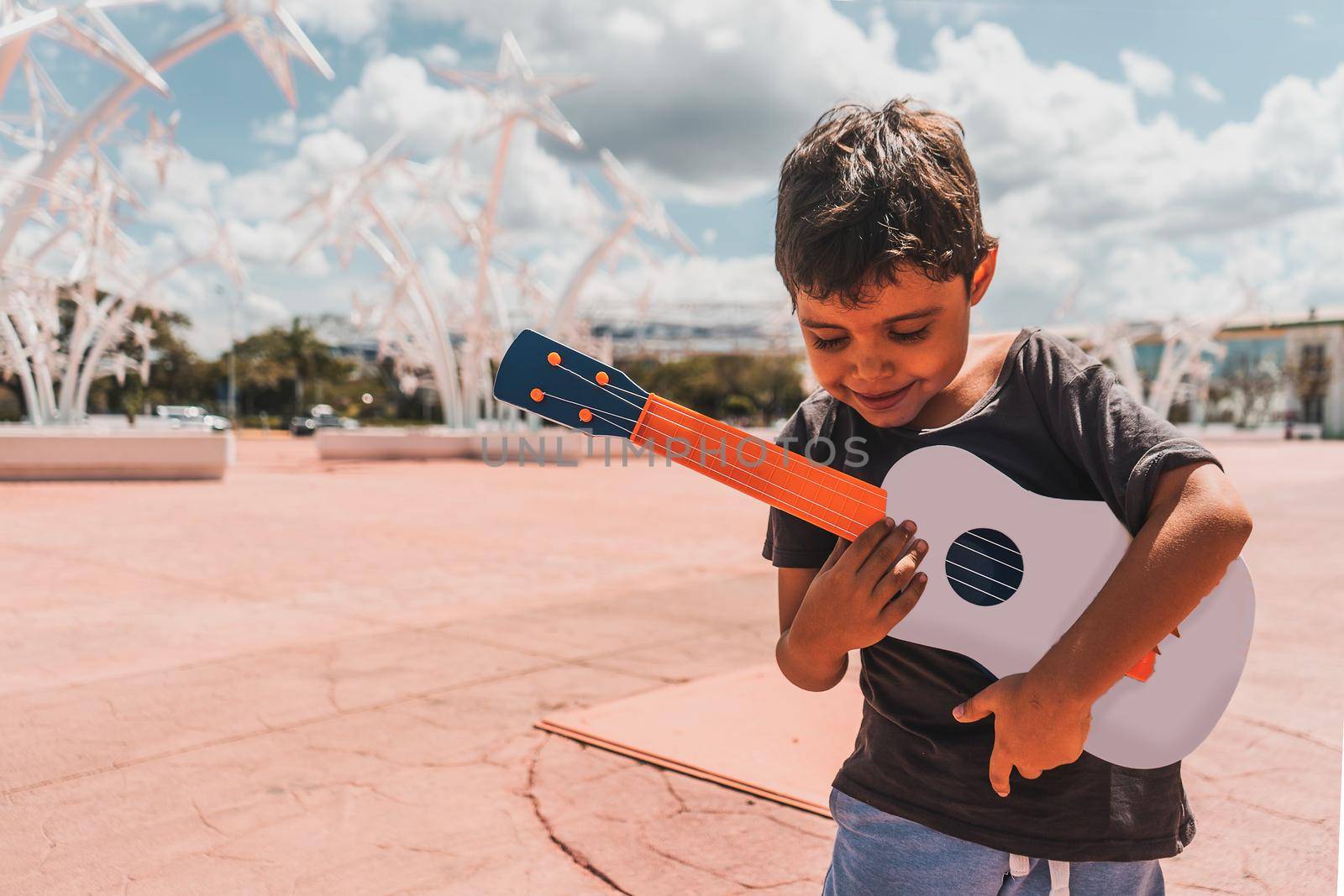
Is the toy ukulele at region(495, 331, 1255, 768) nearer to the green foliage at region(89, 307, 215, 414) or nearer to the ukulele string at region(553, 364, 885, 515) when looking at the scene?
the ukulele string at region(553, 364, 885, 515)

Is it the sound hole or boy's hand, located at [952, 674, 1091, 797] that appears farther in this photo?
the sound hole

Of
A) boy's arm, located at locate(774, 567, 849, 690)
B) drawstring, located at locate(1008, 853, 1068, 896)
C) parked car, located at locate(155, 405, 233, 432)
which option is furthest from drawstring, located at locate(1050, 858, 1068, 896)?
parked car, located at locate(155, 405, 233, 432)

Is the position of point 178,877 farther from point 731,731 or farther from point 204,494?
point 204,494

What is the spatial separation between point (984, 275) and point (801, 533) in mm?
395

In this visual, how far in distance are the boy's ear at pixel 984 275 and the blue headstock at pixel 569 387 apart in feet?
1.38

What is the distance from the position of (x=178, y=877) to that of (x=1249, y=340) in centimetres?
8127

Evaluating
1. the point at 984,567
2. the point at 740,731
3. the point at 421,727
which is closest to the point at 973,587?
the point at 984,567

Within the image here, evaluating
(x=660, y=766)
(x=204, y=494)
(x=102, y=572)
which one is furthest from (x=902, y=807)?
(x=204, y=494)

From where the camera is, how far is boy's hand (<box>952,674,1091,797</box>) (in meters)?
0.90

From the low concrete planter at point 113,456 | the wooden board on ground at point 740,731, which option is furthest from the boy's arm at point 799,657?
the low concrete planter at point 113,456

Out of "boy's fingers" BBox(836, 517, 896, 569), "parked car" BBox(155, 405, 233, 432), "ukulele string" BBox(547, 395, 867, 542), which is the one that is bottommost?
"parked car" BBox(155, 405, 233, 432)

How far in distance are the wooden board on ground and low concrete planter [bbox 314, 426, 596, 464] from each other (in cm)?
1720

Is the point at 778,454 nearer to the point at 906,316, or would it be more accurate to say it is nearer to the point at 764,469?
the point at 764,469

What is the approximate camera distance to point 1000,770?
954 millimetres
